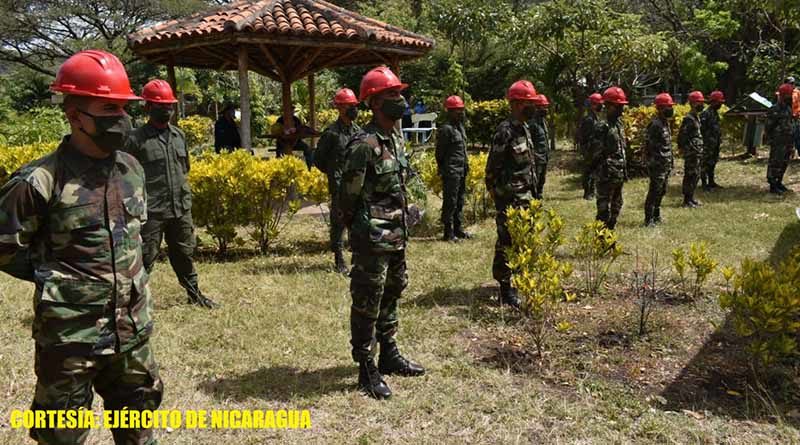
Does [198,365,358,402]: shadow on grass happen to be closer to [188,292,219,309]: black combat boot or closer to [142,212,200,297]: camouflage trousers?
[142,212,200,297]: camouflage trousers

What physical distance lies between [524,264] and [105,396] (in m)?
2.92

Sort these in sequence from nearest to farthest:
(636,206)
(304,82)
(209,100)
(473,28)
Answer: (636,206) < (473,28) < (304,82) < (209,100)

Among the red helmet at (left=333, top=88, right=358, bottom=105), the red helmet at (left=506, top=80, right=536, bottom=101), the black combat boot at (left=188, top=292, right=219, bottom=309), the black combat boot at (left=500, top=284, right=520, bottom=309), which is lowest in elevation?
the black combat boot at (left=188, top=292, right=219, bottom=309)

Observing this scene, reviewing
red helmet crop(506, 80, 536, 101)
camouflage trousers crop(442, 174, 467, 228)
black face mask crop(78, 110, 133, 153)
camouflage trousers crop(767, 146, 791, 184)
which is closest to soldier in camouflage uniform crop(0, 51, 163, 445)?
black face mask crop(78, 110, 133, 153)

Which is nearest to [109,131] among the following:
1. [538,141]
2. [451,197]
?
[451,197]

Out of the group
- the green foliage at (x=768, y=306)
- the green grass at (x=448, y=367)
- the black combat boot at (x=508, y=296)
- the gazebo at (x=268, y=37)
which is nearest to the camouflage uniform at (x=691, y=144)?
the green grass at (x=448, y=367)

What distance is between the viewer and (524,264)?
452 cm

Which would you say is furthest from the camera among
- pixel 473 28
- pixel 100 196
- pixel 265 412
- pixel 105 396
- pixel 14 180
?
pixel 473 28

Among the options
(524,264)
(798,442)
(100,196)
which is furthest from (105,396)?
(798,442)

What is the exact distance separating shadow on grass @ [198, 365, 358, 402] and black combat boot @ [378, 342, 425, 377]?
23cm

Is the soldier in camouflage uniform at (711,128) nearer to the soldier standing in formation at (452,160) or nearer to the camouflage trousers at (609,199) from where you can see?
the camouflage trousers at (609,199)

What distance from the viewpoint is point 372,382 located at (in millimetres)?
3930

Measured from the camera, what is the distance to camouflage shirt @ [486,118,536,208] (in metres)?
5.41

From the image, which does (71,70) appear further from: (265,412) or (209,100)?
(209,100)
